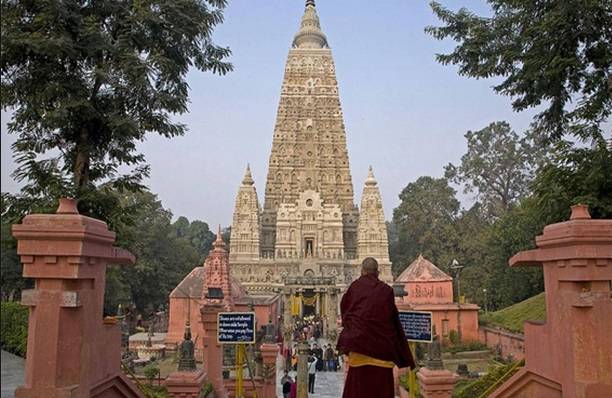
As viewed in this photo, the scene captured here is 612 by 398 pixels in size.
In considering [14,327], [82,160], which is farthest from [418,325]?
[14,327]

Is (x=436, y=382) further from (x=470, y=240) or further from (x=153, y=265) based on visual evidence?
(x=470, y=240)

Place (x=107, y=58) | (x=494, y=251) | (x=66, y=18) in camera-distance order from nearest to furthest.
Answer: (x=66, y=18), (x=107, y=58), (x=494, y=251)

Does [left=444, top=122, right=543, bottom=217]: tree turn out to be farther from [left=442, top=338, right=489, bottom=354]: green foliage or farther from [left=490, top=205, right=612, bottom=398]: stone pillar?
[left=490, top=205, right=612, bottom=398]: stone pillar

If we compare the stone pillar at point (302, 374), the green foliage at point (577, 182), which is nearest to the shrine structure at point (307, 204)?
the stone pillar at point (302, 374)

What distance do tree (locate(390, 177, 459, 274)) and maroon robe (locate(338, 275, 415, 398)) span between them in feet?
150

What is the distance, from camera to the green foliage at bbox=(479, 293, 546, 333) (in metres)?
21.1

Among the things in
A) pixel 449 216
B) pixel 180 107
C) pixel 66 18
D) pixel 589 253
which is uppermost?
pixel 449 216

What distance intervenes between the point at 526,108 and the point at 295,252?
1659 inches

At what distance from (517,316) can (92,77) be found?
797 inches

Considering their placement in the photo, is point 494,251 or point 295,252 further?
point 295,252

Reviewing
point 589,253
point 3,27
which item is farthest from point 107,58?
point 589,253

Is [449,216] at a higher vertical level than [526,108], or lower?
higher

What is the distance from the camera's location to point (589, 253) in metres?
5.18

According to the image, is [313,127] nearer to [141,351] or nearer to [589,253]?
[141,351]
